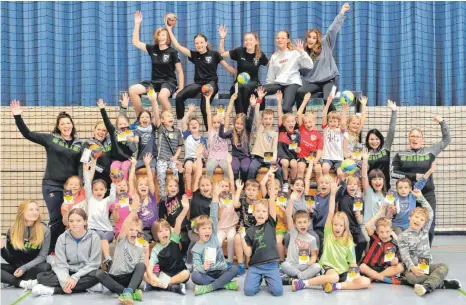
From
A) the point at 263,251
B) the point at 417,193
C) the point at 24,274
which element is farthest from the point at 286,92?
the point at 24,274

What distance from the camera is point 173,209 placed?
6215 millimetres

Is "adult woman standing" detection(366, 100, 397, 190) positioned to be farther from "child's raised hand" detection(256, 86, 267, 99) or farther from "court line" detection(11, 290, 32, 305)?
"court line" detection(11, 290, 32, 305)

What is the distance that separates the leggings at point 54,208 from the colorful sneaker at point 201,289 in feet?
5.79

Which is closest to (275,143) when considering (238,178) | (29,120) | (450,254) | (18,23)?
(238,178)

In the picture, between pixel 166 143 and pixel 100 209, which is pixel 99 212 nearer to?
pixel 100 209

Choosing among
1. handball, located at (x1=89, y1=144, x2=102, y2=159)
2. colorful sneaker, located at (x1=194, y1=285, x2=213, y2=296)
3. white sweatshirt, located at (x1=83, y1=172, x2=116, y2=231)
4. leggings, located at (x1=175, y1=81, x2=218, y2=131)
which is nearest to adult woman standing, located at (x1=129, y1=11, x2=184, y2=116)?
leggings, located at (x1=175, y1=81, x2=218, y2=131)

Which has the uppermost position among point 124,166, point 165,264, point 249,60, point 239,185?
point 249,60

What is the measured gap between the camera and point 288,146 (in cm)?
676

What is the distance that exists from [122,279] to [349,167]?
2.56 metres

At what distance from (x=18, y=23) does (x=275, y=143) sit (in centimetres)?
467

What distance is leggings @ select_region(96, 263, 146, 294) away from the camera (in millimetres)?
5129

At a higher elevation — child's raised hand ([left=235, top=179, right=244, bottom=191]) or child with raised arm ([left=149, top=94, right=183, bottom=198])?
child with raised arm ([left=149, top=94, right=183, bottom=198])

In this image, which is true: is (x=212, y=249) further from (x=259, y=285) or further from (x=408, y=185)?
(x=408, y=185)

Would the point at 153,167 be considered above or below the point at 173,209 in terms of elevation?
above
